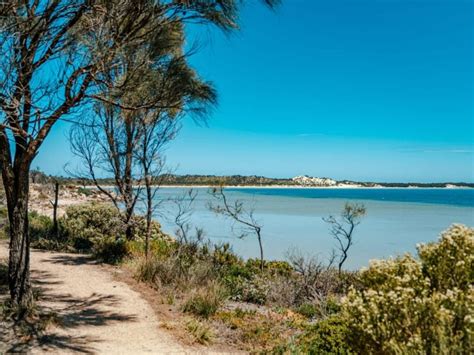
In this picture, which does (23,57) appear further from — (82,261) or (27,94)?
(82,261)

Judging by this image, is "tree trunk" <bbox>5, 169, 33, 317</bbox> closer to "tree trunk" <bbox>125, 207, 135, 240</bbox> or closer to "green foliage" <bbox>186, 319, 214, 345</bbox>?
"green foliage" <bbox>186, 319, 214, 345</bbox>

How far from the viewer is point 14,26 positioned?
13.2 ft

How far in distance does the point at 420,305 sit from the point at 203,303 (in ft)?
14.6

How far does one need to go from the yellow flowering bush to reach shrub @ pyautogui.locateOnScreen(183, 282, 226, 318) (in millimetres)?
3900

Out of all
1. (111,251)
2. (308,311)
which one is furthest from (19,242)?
(111,251)

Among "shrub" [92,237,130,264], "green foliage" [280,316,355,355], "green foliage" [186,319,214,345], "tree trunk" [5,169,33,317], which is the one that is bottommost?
"green foliage" [186,319,214,345]

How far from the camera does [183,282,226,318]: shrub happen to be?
6352 mm

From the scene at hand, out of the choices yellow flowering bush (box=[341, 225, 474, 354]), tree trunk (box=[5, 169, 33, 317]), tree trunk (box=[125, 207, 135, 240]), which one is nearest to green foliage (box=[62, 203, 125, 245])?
tree trunk (box=[125, 207, 135, 240])

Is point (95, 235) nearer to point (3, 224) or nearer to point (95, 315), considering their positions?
point (3, 224)

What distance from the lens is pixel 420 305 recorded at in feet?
7.81

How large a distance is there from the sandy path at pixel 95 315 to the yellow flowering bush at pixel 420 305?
3.04m

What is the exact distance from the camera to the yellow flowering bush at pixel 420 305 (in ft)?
7.55

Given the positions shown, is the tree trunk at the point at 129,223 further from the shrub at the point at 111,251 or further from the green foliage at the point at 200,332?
the green foliage at the point at 200,332

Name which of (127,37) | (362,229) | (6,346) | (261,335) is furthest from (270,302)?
(362,229)
